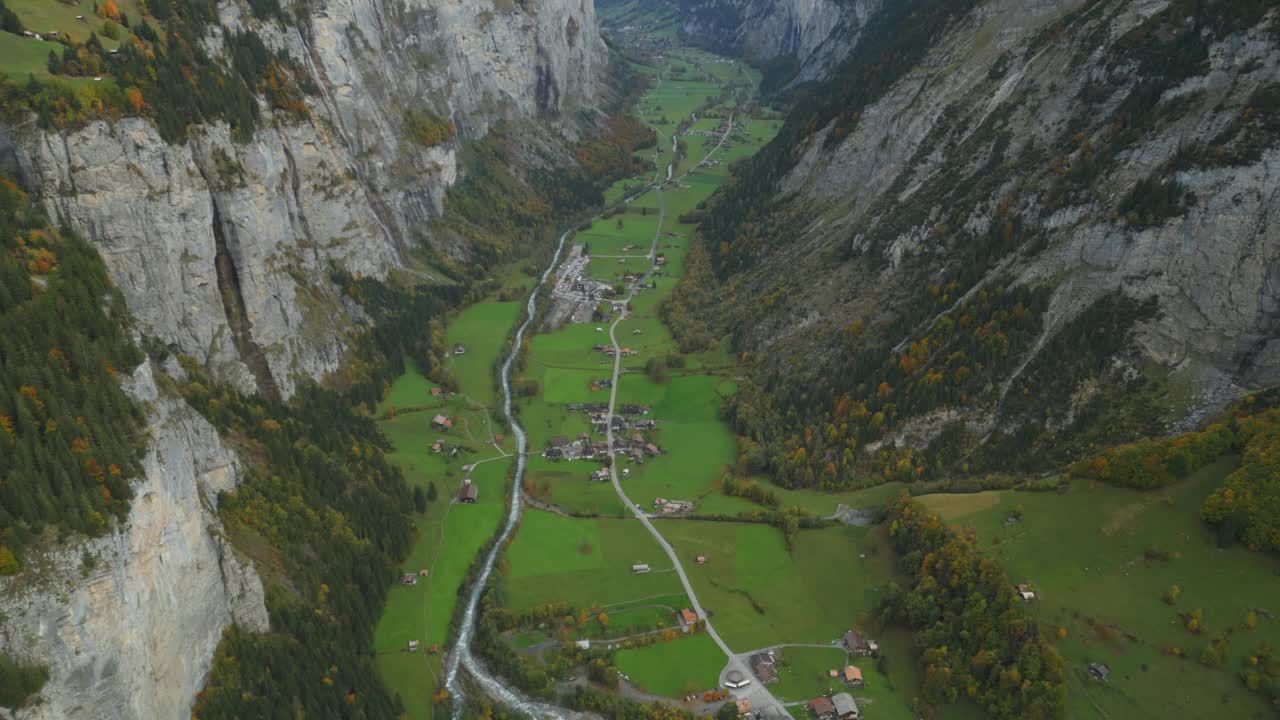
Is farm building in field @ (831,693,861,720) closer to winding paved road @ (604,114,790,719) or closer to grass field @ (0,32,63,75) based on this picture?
winding paved road @ (604,114,790,719)

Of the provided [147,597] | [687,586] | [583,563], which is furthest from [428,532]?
[147,597]

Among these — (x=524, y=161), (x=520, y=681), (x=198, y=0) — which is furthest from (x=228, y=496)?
(x=524, y=161)

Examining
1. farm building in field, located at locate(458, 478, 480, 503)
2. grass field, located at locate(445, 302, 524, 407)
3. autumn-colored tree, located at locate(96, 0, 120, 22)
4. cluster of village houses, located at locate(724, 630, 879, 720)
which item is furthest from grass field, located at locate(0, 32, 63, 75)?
cluster of village houses, located at locate(724, 630, 879, 720)

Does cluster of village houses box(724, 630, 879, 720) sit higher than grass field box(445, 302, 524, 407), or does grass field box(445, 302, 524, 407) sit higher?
grass field box(445, 302, 524, 407)

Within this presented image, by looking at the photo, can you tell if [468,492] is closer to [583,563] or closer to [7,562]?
[583,563]

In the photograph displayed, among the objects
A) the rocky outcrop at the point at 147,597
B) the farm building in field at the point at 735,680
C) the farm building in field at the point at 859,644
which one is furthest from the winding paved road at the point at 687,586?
the rocky outcrop at the point at 147,597

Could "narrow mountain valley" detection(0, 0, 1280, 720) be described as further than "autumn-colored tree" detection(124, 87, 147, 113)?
No
